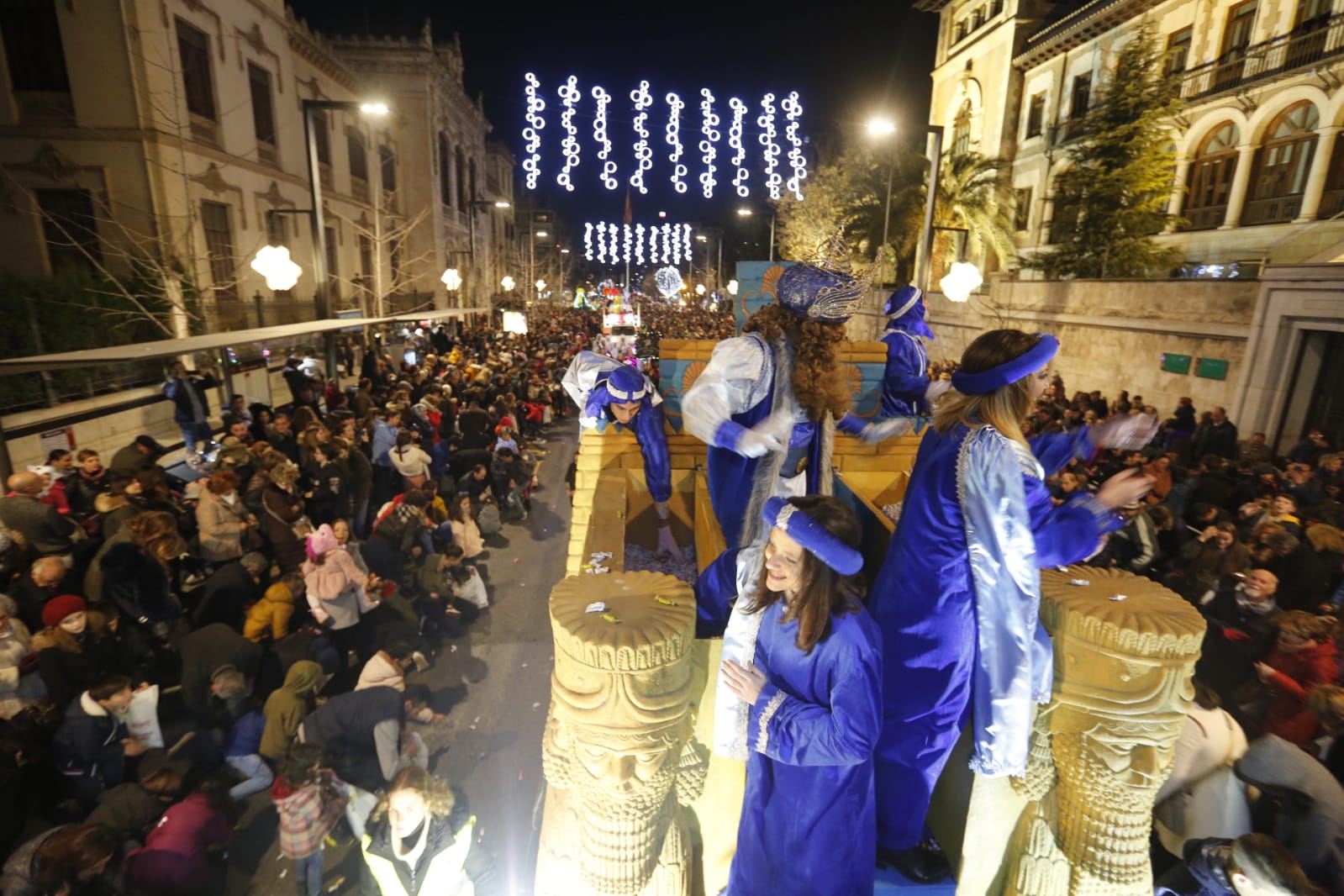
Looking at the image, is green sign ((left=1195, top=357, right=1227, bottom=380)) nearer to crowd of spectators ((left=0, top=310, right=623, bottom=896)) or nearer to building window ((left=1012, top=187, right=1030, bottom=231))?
crowd of spectators ((left=0, top=310, right=623, bottom=896))

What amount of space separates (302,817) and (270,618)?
1923mm

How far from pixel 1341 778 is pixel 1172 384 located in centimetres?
1146

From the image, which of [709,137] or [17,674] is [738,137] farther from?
[17,674]

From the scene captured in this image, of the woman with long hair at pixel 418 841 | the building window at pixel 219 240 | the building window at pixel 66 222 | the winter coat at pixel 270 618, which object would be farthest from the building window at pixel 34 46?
the woman with long hair at pixel 418 841

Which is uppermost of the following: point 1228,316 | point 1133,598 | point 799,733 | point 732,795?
point 1228,316

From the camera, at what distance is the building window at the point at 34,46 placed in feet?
48.0

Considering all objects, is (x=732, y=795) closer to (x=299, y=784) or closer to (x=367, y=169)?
(x=299, y=784)

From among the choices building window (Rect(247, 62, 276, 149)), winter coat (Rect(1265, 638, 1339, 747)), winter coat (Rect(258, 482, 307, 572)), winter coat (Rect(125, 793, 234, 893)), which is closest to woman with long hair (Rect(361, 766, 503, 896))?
winter coat (Rect(125, 793, 234, 893))

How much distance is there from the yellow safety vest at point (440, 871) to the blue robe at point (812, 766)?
6.06ft

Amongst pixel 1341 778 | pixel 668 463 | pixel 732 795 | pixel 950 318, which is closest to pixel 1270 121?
pixel 950 318

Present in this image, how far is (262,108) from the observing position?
21.1 m

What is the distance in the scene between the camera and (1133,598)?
2.34 metres

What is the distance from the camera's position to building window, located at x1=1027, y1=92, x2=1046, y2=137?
24.2 metres

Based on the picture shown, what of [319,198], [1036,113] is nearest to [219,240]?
[319,198]
